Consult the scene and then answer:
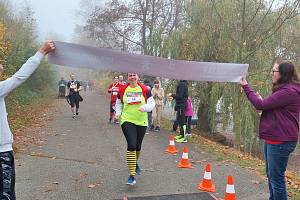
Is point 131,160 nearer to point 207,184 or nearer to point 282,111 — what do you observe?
point 207,184

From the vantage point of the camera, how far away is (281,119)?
15.6ft

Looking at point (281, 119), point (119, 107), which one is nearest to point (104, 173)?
point (119, 107)

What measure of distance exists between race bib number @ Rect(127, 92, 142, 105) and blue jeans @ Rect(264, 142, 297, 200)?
7.90 feet

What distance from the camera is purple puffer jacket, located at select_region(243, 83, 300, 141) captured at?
4.70 metres

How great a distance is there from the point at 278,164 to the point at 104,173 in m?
3.76

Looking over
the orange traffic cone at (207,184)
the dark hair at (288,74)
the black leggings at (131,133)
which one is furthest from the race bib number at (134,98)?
the dark hair at (288,74)

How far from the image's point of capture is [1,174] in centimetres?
395

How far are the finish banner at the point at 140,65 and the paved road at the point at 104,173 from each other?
1.99m

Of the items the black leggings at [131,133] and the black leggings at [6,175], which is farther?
the black leggings at [131,133]

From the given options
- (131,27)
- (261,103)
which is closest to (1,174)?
(261,103)

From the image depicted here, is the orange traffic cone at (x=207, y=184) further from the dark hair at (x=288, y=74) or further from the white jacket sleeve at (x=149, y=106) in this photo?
the dark hair at (x=288, y=74)

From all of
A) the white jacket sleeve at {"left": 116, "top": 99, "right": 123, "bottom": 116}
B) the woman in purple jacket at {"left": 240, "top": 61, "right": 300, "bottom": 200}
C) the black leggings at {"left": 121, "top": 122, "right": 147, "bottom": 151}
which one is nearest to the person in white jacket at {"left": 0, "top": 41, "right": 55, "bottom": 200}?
the black leggings at {"left": 121, "top": 122, "right": 147, "bottom": 151}

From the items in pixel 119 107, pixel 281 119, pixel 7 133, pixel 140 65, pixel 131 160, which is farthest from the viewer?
pixel 119 107

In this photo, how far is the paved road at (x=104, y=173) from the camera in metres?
6.38
